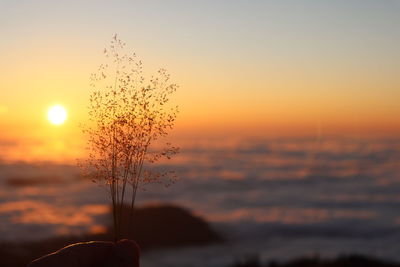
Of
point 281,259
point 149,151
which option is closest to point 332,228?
point 281,259

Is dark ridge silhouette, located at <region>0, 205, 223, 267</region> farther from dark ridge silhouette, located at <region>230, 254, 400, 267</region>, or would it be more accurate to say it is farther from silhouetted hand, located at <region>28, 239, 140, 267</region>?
silhouetted hand, located at <region>28, 239, 140, 267</region>

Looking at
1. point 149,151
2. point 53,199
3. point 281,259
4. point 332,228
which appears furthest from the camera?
point 53,199

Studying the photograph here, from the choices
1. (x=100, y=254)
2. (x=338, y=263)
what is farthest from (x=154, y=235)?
(x=100, y=254)

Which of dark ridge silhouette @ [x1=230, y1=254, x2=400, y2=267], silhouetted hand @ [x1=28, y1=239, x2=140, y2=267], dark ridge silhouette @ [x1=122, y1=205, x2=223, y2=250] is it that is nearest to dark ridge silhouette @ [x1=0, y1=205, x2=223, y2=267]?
dark ridge silhouette @ [x1=122, y1=205, x2=223, y2=250]

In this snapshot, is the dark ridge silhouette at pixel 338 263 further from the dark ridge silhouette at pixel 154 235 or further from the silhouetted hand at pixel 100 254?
the silhouetted hand at pixel 100 254

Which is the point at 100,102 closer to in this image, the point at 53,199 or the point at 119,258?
the point at 119,258
